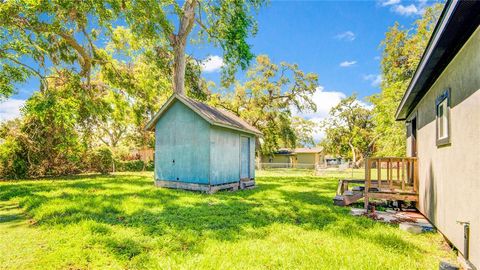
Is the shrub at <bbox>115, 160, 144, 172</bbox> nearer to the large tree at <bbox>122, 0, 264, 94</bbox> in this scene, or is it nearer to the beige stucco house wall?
the large tree at <bbox>122, 0, 264, 94</bbox>

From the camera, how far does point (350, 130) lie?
52.7m

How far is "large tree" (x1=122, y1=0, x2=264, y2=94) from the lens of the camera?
45.6 feet

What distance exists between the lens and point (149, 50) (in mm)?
18891

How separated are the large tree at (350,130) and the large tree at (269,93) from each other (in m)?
21.6

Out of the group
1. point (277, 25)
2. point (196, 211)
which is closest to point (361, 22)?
point (277, 25)

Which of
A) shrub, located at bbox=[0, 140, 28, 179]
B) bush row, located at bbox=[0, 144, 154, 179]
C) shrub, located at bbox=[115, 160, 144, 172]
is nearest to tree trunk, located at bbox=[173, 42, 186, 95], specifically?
bush row, located at bbox=[0, 144, 154, 179]

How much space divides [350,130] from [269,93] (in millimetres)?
26692

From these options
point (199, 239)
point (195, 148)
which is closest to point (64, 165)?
point (195, 148)

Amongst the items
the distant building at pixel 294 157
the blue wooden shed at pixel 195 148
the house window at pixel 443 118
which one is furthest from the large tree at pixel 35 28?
the distant building at pixel 294 157

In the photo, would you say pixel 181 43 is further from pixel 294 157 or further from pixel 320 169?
pixel 294 157

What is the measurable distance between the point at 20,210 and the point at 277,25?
14.4 metres

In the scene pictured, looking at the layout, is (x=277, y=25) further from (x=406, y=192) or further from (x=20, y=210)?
(x=20, y=210)

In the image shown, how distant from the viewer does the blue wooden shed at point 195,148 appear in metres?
Answer: 11.7

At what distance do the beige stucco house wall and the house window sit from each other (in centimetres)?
15
